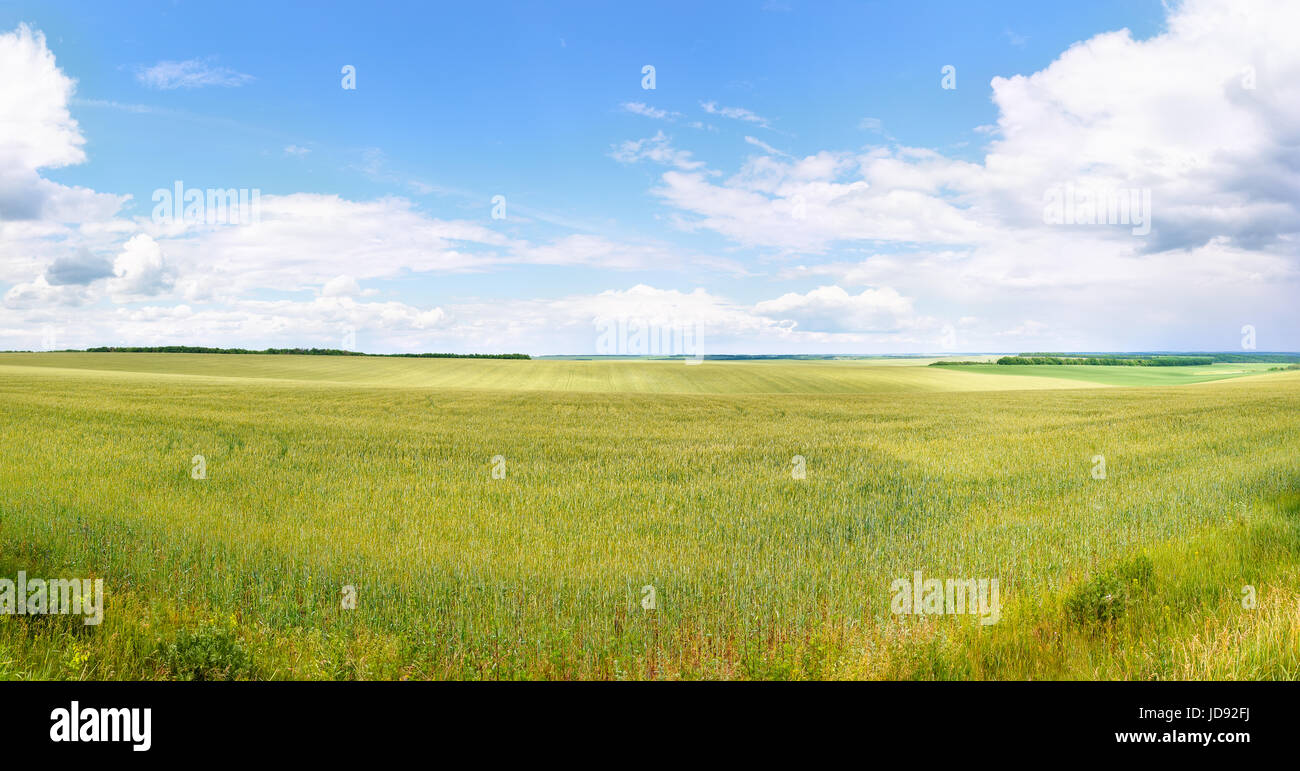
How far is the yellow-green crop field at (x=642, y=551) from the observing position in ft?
21.6

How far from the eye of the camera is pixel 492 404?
41.9m

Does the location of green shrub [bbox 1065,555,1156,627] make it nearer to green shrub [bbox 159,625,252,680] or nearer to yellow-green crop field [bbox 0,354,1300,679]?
yellow-green crop field [bbox 0,354,1300,679]

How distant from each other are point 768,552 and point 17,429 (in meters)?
30.0

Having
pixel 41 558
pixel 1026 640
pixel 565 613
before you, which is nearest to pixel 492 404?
pixel 41 558

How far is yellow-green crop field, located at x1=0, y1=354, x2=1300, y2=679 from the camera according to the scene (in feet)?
21.6

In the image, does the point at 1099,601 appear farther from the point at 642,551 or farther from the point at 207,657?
the point at 207,657

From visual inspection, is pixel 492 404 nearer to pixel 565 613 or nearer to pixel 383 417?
pixel 383 417

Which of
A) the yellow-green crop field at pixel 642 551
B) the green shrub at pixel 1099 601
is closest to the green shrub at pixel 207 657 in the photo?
the yellow-green crop field at pixel 642 551

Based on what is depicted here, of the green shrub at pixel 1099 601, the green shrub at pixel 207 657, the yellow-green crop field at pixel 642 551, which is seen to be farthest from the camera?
the green shrub at pixel 1099 601

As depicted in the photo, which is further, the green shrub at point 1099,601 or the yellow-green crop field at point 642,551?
the green shrub at point 1099,601

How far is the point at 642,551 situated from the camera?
10.5 meters

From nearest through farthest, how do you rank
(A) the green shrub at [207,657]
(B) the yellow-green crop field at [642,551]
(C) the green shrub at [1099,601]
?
(A) the green shrub at [207,657] → (B) the yellow-green crop field at [642,551] → (C) the green shrub at [1099,601]

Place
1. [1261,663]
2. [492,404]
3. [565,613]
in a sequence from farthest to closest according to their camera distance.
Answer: [492,404] → [565,613] → [1261,663]

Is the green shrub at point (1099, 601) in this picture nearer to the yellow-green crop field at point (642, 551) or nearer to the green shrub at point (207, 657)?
the yellow-green crop field at point (642, 551)
